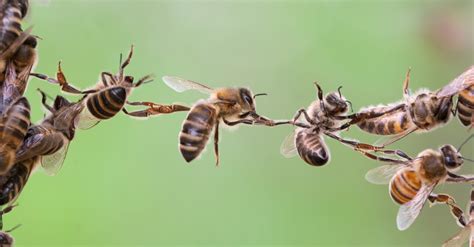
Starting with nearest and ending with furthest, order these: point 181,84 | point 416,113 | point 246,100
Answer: point 416,113
point 246,100
point 181,84

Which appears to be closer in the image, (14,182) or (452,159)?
(14,182)

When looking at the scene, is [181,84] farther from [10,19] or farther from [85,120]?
[10,19]

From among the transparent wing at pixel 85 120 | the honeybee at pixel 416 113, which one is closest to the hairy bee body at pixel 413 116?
the honeybee at pixel 416 113

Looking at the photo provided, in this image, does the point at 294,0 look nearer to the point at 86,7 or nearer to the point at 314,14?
the point at 314,14

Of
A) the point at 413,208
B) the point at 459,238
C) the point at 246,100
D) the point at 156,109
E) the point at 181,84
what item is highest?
the point at 181,84

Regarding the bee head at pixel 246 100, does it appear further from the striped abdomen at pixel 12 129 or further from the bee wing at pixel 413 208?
the striped abdomen at pixel 12 129

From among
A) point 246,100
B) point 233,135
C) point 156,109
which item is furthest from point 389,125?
point 233,135
